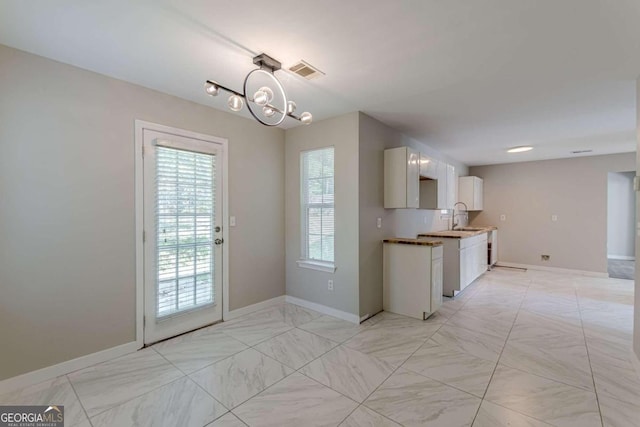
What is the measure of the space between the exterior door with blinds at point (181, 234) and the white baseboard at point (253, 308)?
0.12 meters

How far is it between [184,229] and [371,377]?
2.25 metres

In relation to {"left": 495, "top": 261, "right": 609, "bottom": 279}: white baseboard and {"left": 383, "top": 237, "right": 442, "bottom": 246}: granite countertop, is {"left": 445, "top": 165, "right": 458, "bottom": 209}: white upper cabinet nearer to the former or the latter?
{"left": 383, "top": 237, "right": 442, "bottom": 246}: granite countertop

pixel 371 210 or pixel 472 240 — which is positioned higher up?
pixel 371 210

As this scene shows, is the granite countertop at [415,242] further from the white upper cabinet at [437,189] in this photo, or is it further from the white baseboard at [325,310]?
the white upper cabinet at [437,189]

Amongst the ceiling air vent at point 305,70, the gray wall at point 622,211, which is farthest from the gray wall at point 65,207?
the gray wall at point 622,211

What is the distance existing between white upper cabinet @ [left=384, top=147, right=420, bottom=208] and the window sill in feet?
3.48

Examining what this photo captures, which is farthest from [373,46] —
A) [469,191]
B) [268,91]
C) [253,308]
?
[469,191]

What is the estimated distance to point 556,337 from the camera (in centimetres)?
280

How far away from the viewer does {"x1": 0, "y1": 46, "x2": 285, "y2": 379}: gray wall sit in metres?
1.96

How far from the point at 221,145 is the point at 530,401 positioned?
353 cm

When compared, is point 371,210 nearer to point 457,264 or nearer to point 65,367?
point 457,264

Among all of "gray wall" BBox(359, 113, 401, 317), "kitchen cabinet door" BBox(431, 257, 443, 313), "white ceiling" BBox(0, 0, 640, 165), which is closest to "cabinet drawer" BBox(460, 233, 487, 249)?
"kitchen cabinet door" BBox(431, 257, 443, 313)

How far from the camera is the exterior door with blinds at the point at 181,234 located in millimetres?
2619

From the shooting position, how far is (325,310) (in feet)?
11.3
